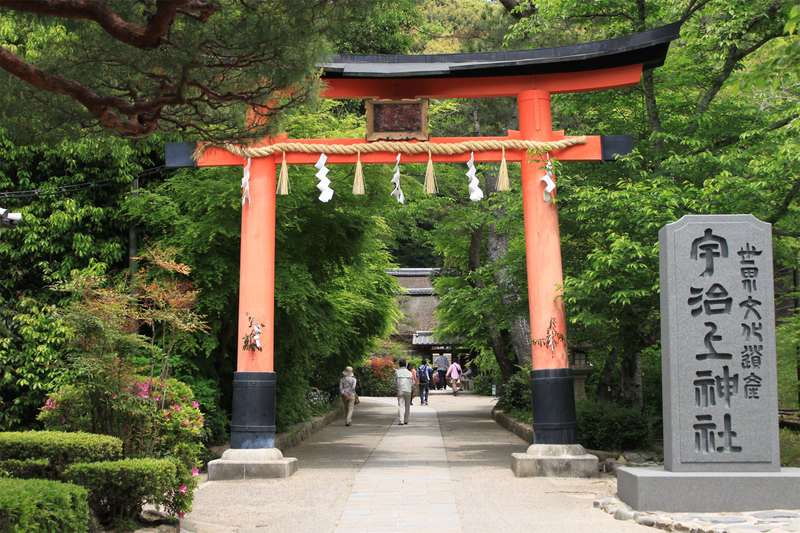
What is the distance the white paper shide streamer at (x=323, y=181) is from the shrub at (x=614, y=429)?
19.3ft

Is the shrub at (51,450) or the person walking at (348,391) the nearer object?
the shrub at (51,450)

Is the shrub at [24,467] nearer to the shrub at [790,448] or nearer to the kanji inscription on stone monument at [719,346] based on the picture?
the kanji inscription on stone monument at [719,346]

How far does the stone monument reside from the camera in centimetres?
794

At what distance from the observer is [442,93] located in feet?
40.9

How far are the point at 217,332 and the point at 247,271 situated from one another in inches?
102

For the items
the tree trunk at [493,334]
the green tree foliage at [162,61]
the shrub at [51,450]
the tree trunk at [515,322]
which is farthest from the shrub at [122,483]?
the tree trunk at [493,334]

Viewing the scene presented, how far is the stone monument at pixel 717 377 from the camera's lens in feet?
26.0

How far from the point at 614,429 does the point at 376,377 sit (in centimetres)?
2330

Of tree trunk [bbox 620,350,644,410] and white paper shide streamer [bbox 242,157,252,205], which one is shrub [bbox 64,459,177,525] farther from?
tree trunk [bbox 620,350,644,410]

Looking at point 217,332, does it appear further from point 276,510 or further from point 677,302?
point 677,302

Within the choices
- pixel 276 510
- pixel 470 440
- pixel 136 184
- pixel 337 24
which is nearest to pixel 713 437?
pixel 276 510

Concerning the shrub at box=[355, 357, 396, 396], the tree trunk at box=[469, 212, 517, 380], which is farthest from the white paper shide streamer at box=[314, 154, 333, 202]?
the shrub at box=[355, 357, 396, 396]

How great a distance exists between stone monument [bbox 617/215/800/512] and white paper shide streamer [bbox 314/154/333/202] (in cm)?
502

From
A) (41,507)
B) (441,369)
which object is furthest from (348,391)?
(441,369)
